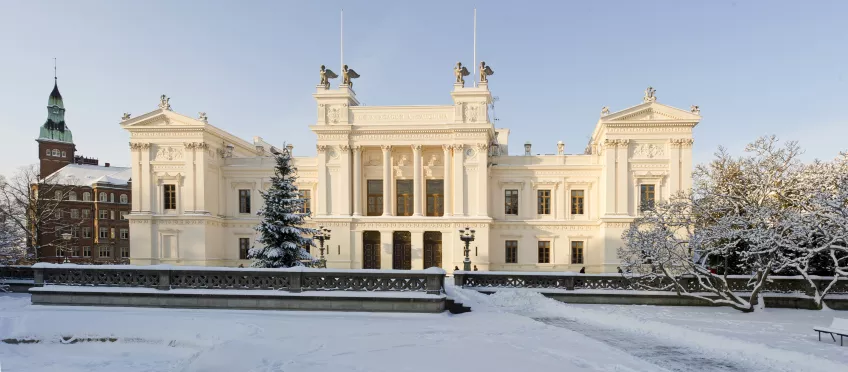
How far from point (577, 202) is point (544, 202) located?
2308 mm

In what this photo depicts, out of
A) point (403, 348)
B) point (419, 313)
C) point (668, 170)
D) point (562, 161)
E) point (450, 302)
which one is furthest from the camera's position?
point (562, 161)

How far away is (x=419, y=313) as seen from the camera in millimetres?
13828

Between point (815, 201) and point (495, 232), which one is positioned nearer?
point (815, 201)

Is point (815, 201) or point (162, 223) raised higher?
point (815, 201)

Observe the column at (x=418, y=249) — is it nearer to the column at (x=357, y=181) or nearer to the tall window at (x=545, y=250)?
the column at (x=357, y=181)

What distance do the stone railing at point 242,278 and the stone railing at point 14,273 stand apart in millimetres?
6454

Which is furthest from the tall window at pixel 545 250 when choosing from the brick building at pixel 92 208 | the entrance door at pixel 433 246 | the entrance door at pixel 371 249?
the brick building at pixel 92 208

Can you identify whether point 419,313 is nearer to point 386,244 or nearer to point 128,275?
point 128,275

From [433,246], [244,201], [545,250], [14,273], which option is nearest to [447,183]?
[433,246]

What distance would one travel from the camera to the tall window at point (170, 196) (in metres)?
36.2

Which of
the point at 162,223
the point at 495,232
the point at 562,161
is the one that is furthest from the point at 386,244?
the point at 162,223

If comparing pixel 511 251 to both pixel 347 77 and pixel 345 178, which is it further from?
pixel 347 77

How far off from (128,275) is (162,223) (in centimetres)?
2306

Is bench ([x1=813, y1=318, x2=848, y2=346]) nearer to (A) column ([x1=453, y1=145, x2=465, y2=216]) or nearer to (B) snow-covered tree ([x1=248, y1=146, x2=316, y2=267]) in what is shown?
(B) snow-covered tree ([x1=248, y1=146, x2=316, y2=267])
